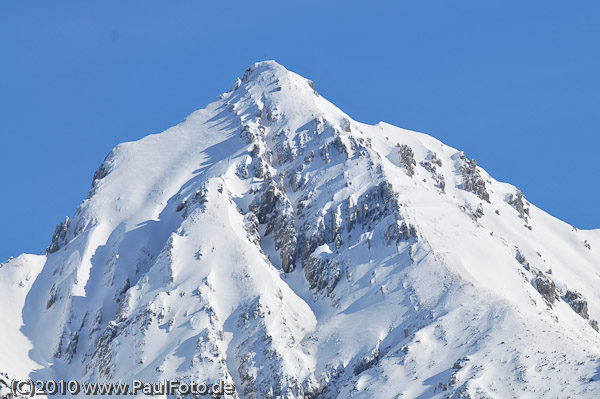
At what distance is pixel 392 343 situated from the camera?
178 m

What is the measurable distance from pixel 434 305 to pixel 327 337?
2029cm

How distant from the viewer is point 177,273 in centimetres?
19988

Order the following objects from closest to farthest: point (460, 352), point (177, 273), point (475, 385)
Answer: point (475, 385) → point (460, 352) → point (177, 273)

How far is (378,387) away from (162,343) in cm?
4249

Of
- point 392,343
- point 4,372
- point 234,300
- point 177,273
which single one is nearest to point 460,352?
point 392,343

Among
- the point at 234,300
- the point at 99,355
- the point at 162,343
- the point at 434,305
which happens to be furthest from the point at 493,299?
the point at 99,355

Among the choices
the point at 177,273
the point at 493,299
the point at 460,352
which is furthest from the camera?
the point at 177,273

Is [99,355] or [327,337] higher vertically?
[99,355]

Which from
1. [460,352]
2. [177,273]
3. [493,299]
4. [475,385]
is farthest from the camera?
[177,273]

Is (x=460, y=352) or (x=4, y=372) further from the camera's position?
(x=4, y=372)

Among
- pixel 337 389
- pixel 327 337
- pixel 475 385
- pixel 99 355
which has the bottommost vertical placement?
pixel 475 385

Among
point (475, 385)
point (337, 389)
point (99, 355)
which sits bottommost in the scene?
point (475, 385)

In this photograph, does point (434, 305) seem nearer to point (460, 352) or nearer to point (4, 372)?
point (460, 352)

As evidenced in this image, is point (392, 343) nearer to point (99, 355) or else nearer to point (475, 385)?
point (475, 385)
